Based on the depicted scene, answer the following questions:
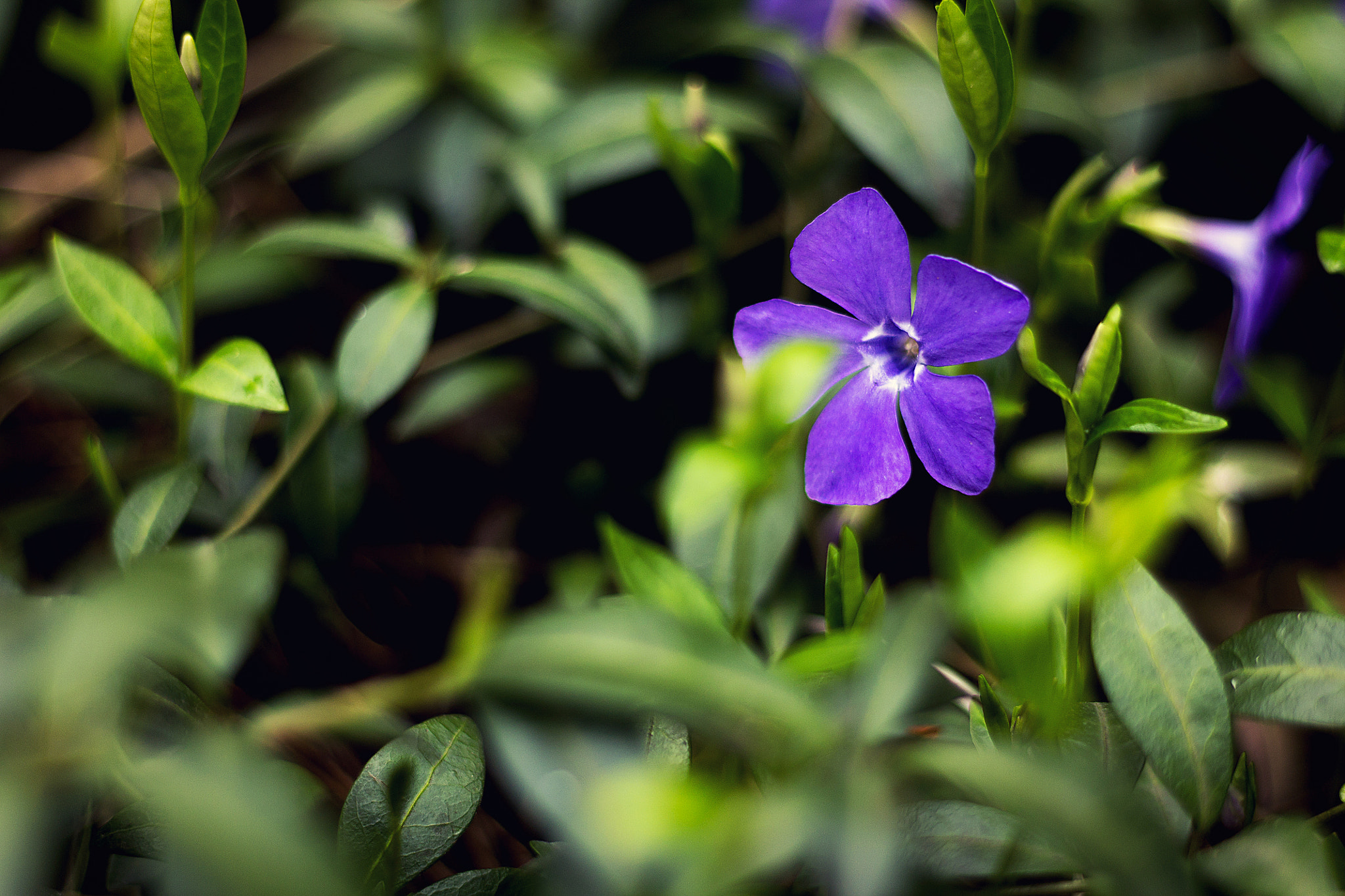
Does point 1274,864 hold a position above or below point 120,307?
below

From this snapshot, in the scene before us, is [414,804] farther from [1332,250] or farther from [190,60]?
[1332,250]

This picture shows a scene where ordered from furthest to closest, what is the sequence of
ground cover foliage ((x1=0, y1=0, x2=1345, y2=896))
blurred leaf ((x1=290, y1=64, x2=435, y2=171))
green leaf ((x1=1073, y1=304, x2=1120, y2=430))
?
blurred leaf ((x1=290, y1=64, x2=435, y2=171)) < green leaf ((x1=1073, y1=304, x2=1120, y2=430)) < ground cover foliage ((x1=0, y1=0, x2=1345, y2=896))

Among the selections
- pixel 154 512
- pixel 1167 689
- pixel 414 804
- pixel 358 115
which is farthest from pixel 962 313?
→ pixel 358 115

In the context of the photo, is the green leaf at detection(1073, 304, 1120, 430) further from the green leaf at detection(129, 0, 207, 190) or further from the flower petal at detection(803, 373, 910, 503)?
the green leaf at detection(129, 0, 207, 190)

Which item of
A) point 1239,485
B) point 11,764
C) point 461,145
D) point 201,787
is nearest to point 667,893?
point 201,787

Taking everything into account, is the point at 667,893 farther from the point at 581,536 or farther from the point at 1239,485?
the point at 1239,485

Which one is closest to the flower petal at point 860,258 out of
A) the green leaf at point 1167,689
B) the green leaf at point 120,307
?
the green leaf at point 1167,689

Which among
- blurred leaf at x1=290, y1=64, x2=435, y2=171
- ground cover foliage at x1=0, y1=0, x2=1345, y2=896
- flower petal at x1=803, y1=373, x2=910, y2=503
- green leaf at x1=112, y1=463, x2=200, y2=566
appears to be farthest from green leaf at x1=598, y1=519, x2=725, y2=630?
blurred leaf at x1=290, y1=64, x2=435, y2=171
